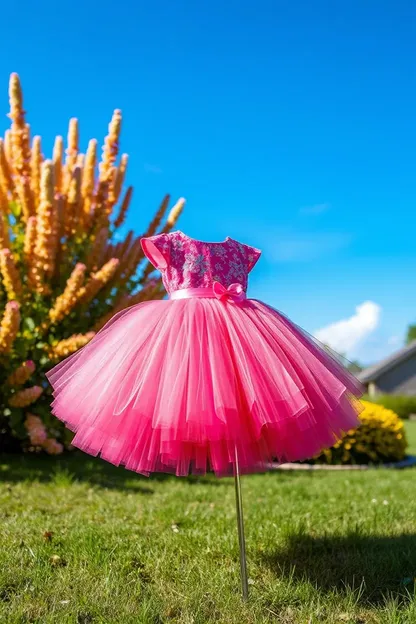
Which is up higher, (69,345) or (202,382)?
(69,345)

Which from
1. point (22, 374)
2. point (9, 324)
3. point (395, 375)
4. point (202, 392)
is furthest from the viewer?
point (395, 375)

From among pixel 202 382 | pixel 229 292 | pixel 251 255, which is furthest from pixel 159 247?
pixel 202 382

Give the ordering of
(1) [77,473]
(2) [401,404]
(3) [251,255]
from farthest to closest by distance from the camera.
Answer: (2) [401,404], (1) [77,473], (3) [251,255]

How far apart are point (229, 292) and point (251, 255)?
1.65ft

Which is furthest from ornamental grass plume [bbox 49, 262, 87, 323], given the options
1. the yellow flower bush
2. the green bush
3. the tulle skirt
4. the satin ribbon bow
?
the green bush

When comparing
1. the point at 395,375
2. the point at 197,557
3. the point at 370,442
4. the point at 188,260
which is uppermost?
the point at 395,375

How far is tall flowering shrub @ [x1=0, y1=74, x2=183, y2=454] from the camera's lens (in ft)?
25.9

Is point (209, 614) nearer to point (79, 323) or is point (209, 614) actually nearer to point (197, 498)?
point (197, 498)

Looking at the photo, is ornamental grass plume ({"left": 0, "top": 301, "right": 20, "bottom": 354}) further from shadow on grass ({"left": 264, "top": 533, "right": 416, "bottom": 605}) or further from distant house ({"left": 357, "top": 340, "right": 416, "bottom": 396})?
distant house ({"left": 357, "top": 340, "right": 416, "bottom": 396})

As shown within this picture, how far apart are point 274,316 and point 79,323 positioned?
4971 mm

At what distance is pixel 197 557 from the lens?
14.3ft

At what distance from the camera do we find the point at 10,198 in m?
8.97

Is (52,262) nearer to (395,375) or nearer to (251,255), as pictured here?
(251,255)

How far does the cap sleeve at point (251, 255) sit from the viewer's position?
13.9ft
